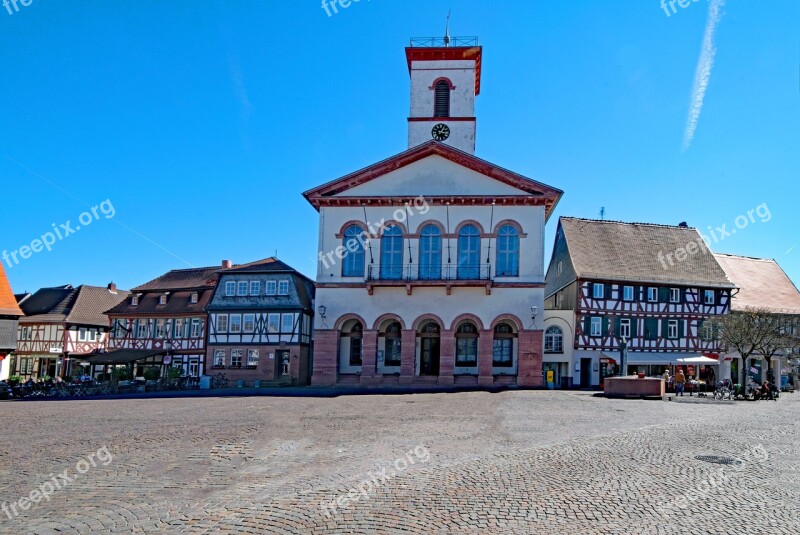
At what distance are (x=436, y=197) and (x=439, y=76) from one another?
9140 millimetres

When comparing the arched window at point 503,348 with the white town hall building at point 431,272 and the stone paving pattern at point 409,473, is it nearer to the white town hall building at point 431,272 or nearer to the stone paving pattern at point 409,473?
the white town hall building at point 431,272

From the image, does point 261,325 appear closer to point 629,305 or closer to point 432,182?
point 432,182

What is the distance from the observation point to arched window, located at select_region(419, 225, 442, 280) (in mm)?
34500

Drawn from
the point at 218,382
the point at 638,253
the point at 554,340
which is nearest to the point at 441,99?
the point at 554,340

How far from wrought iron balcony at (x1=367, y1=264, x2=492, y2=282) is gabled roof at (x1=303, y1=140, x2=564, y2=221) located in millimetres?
3342

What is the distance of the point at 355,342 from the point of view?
35.9 metres

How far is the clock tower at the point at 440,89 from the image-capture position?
3934 centimetres

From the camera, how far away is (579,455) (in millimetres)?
12336

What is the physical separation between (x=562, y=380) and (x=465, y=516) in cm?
3279

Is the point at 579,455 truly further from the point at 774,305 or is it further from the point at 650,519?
the point at 774,305

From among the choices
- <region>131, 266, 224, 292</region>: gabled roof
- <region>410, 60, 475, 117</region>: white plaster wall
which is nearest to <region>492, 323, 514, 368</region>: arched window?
<region>410, 60, 475, 117</region>: white plaster wall

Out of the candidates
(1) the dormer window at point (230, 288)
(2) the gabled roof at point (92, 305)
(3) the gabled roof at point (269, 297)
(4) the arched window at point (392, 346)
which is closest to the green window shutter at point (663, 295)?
(4) the arched window at point (392, 346)

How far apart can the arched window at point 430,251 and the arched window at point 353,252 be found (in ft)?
9.77

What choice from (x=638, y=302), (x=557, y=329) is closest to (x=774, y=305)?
(x=638, y=302)
